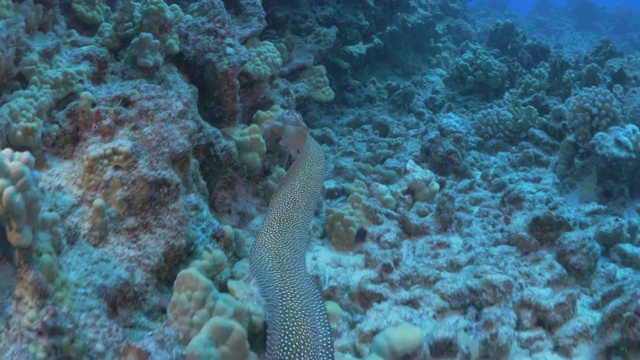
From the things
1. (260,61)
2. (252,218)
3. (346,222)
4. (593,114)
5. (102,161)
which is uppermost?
(593,114)

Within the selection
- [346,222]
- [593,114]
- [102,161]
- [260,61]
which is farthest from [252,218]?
[593,114]

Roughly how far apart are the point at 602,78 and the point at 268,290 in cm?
1066

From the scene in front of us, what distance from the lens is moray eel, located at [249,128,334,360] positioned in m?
2.80

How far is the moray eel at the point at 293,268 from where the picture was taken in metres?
2.80

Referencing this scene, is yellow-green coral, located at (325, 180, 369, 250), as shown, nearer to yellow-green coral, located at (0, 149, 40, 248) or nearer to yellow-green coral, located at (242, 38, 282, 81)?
yellow-green coral, located at (242, 38, 282, 81)

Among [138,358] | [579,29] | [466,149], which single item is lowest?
[138,358]

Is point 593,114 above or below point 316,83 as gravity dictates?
above

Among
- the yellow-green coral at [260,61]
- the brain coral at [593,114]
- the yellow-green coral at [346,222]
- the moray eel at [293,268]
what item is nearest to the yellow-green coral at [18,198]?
the moray eel at [293,268]

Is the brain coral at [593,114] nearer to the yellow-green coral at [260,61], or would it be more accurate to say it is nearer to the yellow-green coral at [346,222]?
the yellow-green coral at [346,222]

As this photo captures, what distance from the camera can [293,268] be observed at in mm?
3635

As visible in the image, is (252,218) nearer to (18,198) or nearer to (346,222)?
(346,222)

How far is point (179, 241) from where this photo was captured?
354cm

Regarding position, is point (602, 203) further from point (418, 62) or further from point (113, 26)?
point (418, 62)

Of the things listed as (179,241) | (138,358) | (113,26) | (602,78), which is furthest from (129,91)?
(602,78)
